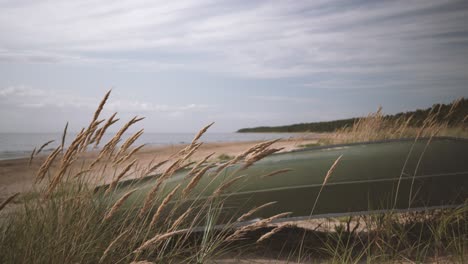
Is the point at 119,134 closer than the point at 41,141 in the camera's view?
Yes

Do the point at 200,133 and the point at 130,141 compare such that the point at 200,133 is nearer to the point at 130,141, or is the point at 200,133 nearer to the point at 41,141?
the point at 130,141

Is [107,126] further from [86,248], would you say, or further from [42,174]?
[86,248]

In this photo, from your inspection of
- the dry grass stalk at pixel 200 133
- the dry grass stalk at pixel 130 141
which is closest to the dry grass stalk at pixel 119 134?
the dry grass stalk at pixel 130 141

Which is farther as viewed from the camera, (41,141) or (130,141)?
(41,141)

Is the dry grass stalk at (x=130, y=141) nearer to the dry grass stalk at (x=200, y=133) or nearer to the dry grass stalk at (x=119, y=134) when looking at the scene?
the dry grass stalk at (x=119, y=134)

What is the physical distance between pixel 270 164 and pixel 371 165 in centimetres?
86

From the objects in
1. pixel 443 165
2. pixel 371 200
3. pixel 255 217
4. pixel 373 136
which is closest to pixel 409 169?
pixel 443 165

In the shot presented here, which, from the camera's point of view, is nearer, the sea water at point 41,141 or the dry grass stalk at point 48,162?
the dry grass stalk at point 48,162

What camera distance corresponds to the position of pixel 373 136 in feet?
22.4

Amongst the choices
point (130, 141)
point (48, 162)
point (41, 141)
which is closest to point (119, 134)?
point (130, 141)

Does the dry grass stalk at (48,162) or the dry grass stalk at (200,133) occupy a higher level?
the dry grass stalk at (200,133)

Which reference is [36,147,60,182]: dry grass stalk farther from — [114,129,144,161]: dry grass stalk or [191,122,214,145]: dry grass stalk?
[191,122,214,145]: dry grass stalk

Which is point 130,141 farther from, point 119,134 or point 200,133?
point 200,133

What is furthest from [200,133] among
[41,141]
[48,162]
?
[41,141]
